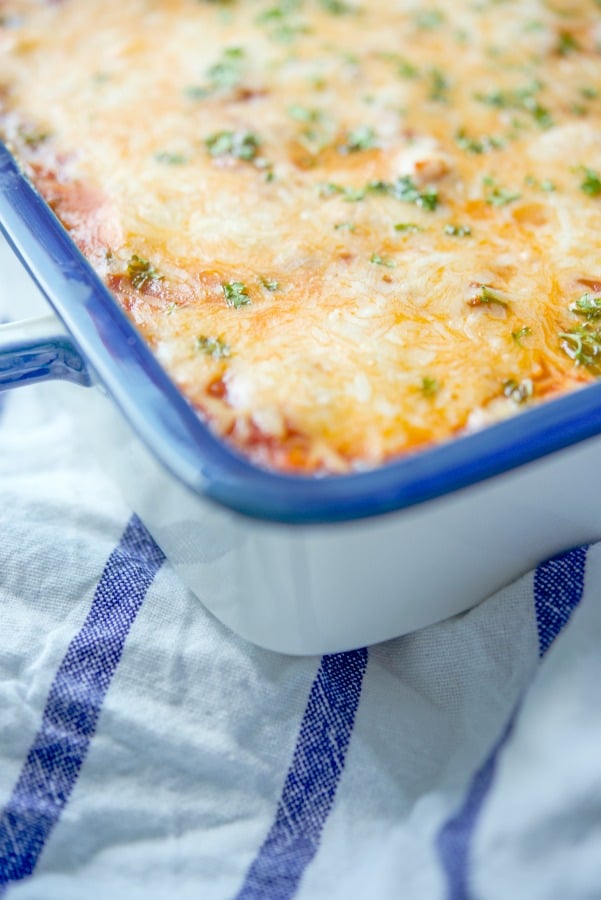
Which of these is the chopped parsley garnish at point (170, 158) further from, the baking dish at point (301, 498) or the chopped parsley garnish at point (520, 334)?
the chopped parsley garnish at point (520, 334)

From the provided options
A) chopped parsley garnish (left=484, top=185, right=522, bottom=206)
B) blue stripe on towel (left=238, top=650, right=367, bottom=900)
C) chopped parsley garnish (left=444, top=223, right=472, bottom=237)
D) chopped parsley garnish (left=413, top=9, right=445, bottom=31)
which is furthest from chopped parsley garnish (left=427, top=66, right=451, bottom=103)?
blue stripe on towel (left=238, top=650, right=367, bottom=900)

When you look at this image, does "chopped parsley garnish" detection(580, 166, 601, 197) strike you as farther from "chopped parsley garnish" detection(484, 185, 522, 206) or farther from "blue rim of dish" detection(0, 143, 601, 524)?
"blue rim of dish" detection(0, 143, 601, 524)

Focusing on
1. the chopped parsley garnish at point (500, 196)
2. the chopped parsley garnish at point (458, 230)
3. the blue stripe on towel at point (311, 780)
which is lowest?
the blue stripe on towel at point (311, 780)

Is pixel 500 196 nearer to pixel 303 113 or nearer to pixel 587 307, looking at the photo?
pixel 587 307

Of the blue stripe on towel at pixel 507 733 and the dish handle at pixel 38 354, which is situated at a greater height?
the dish handle at pixel 38 354

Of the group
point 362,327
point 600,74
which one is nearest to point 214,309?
point 362,327

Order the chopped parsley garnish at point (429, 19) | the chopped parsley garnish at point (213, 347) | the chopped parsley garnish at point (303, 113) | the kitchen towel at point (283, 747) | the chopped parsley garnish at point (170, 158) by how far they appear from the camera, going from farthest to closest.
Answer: the chopped parsley garnish at point (429, 19) < the chopped parsley garnish at point (303, 113) < the chopped parsley garnish at point (170, 158) < the chopped parsley garnish at point (213, 347) < the kitchen towel at point (283, 747)

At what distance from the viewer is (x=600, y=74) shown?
8.03ft

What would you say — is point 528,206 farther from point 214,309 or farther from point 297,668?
point 297,668

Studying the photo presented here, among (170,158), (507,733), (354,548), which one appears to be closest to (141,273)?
(170,158)

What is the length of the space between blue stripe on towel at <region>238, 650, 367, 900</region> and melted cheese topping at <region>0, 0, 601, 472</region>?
1.54 feet

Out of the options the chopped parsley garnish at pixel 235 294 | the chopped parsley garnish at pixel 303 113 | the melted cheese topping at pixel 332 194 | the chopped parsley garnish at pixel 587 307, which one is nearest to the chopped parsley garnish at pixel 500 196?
the melted cheese topping at pixel 332 194

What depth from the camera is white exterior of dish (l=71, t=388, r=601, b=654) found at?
140 cm

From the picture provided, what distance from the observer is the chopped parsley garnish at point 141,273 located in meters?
1.78
